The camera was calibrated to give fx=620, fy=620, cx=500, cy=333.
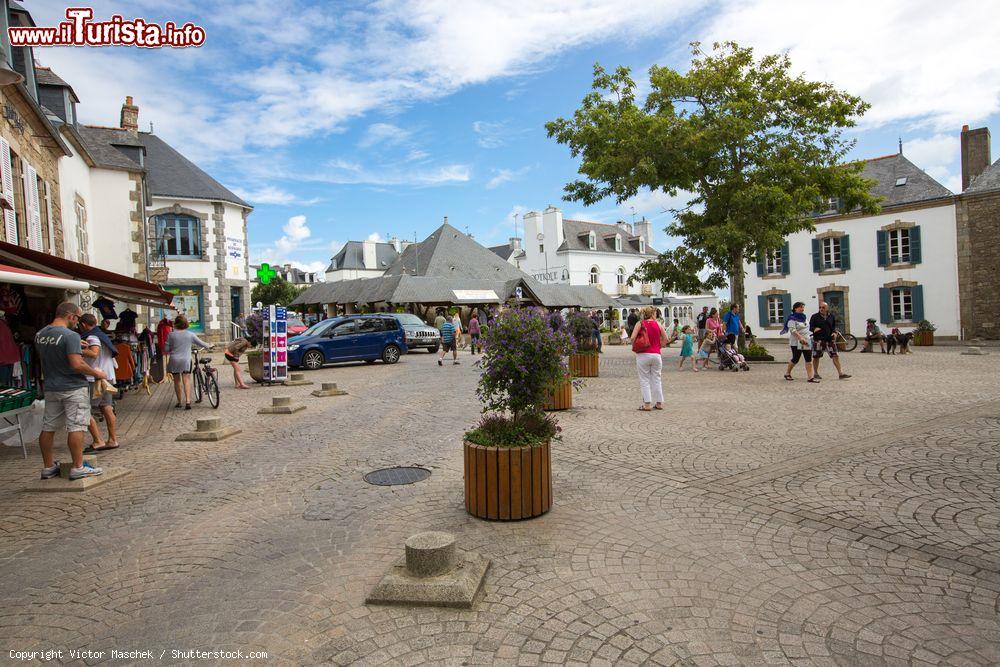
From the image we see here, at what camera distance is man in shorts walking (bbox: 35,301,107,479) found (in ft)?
19.8

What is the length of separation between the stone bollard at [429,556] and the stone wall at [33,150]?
1098cm

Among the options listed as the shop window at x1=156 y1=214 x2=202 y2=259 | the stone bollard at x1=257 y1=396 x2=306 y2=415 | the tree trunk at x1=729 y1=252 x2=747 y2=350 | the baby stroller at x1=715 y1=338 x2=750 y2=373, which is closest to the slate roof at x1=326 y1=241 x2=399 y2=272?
the shop window at x1=156 y1=214 x2=202 y2=259

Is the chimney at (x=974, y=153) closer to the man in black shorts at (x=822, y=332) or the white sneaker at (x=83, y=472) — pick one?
the man in black shorts at (x=822, y=332)

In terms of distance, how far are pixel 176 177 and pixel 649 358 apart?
27399 millimetres

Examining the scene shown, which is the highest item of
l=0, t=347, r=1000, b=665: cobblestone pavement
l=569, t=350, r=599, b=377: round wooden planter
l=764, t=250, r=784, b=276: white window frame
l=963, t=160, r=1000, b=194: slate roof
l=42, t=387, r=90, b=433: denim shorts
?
l=963, t=160, r=1000, b=194: slate roof

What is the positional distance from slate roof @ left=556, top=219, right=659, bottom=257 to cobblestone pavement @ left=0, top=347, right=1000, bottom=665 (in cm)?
5262

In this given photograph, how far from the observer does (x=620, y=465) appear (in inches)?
250

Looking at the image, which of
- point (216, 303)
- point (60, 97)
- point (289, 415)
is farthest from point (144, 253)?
point (289, 415)

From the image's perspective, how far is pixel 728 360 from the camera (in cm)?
1582

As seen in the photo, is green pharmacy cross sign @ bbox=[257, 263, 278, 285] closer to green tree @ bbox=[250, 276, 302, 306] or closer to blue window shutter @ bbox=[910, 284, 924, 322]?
blue window shutter @ bbox=[910, 284, 924, 322]

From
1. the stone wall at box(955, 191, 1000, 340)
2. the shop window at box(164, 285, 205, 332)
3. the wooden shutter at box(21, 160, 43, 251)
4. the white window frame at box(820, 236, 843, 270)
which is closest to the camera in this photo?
the wooden shutter at box(21, 160, 43, 251)

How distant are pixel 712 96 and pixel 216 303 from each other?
75.4 feet

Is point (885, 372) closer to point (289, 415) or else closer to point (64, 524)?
point (289, 415)

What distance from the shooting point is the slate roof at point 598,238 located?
59.9m
